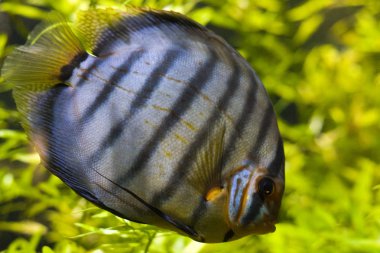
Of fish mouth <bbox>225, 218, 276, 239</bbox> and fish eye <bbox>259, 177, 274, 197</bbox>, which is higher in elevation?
fish eye <bbox>259, 177, 274, 197</bbox>

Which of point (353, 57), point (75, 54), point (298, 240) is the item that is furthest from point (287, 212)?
point (75, 54)

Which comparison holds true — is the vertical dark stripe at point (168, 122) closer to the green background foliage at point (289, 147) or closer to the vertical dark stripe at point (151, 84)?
the vertical dark stripe at point (151, 84)

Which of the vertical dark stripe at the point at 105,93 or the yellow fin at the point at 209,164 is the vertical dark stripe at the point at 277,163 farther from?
the vertical dark stripe at the point at 105,93

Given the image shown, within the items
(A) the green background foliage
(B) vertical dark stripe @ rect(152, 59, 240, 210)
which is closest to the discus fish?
(B) vertical dark stripe @ rect(152, 59, 240, 210)

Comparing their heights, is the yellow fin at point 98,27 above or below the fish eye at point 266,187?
above

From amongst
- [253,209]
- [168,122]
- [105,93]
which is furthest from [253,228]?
[105,93]

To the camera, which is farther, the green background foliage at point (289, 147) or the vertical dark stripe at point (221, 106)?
the green background foliage at point (289, 147)

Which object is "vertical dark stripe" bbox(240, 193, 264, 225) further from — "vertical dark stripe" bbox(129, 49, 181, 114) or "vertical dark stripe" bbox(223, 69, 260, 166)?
"vertical dark stripe" bbox(129, 49, 181, 114)

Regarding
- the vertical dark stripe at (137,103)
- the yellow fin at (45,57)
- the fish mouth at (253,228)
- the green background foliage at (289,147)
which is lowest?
the green background foliage at (289,147)

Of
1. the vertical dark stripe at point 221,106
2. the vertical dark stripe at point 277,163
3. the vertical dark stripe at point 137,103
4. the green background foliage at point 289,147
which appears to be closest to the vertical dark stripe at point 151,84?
the vertical dark stripe at point 137,103
